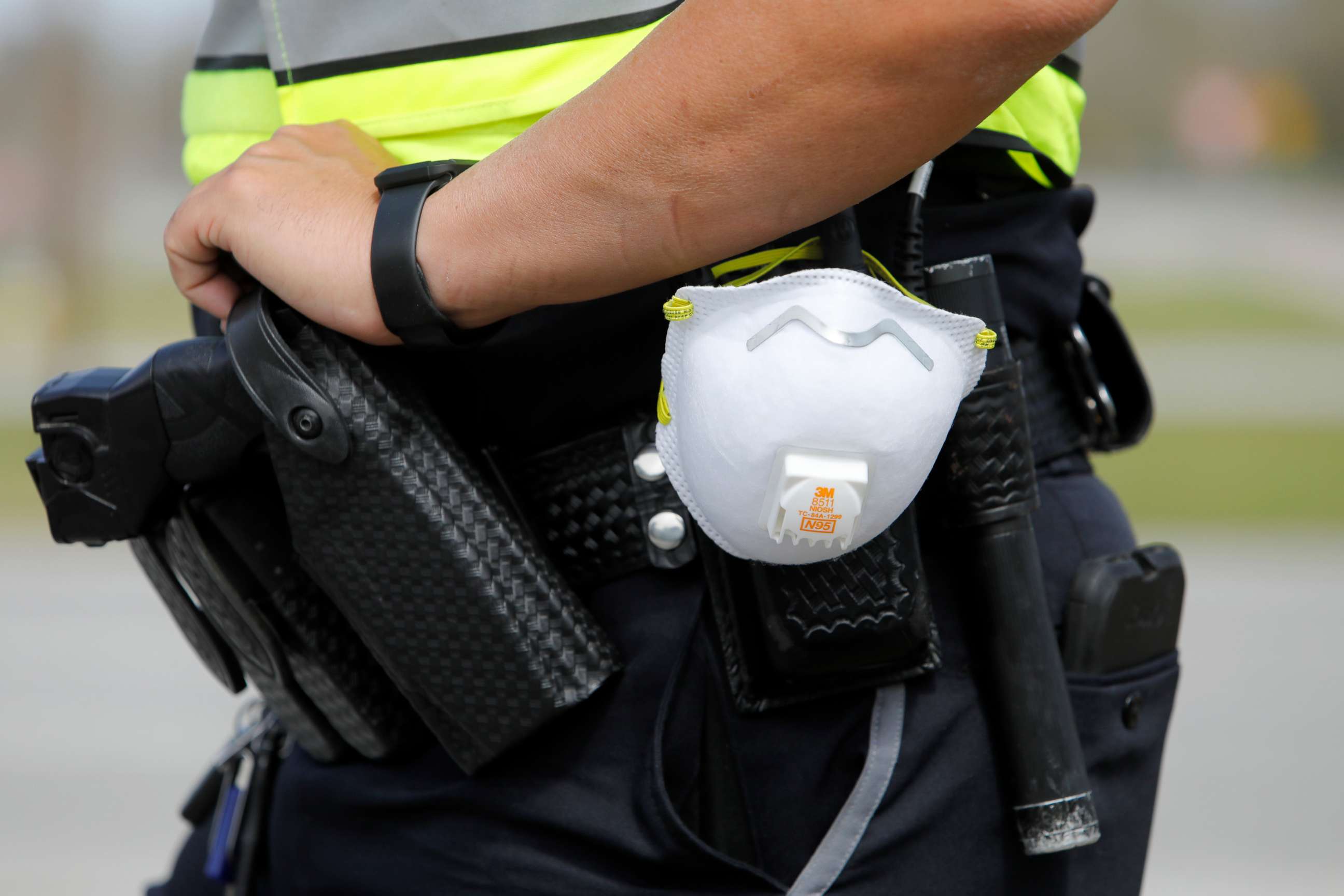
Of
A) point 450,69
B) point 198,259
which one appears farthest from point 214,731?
point 450,69

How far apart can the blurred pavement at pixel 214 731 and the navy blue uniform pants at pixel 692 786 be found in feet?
6.87

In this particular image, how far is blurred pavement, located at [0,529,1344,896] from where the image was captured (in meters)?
2.66

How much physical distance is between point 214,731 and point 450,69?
119 inches

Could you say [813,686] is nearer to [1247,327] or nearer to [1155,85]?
[1247,327]

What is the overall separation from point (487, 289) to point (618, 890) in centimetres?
43

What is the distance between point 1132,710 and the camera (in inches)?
34.7

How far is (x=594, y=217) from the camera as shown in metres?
0.66

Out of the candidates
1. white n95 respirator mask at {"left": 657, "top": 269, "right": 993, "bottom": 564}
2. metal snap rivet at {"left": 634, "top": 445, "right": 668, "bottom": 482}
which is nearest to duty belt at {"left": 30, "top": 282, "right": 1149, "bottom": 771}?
metal snap rivet at {"left": 634, "top": 445, "right": 668, "bottom": 482}

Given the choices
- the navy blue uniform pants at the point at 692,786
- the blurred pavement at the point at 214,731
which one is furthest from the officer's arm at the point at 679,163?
the blurred pavement at the point at 214,731

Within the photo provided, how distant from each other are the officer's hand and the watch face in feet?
0.07

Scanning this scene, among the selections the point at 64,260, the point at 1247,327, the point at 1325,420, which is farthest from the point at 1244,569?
the point at 64,260

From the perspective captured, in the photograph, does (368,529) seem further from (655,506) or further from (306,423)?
(655,506)

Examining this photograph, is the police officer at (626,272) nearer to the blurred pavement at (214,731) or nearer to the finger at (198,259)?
the finger at (198,259)

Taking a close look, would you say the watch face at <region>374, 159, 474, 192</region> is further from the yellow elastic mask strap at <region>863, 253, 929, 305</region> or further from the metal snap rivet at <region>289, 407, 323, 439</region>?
the yellow elastic mask strap at <region>863, 253, 929, 305</region>
